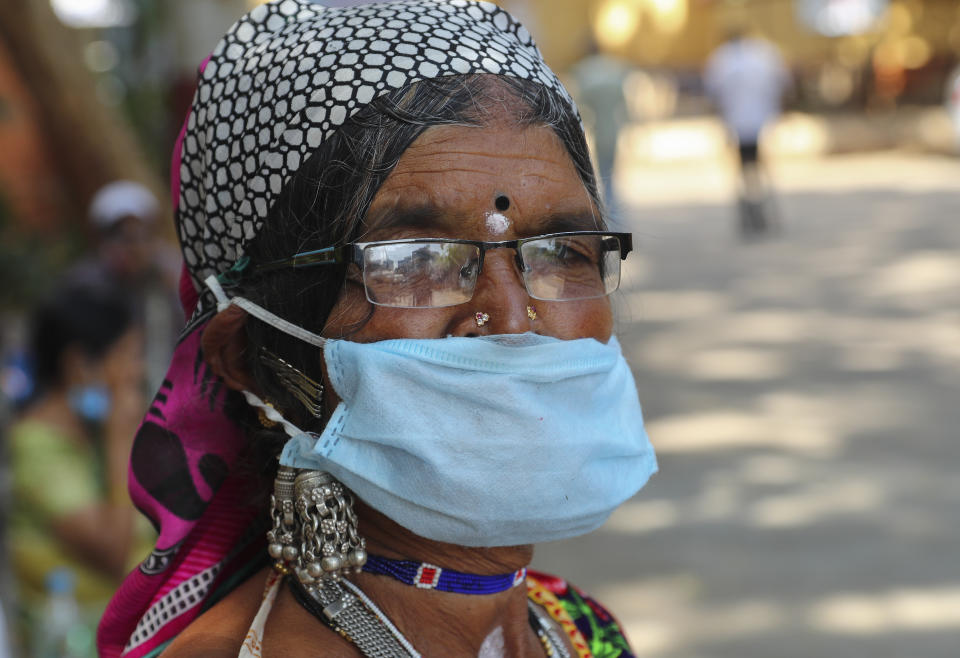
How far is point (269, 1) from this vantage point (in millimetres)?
1522

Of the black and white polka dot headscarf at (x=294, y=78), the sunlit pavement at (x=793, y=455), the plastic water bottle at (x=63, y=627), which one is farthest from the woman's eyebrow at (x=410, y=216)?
the plastic water bottle at (x=63, y=627)

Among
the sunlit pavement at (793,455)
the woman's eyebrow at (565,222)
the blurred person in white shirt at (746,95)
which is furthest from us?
the blurred person in white shirt at (746,95)

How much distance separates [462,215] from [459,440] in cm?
27

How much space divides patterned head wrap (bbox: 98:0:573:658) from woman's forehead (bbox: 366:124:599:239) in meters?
0.08

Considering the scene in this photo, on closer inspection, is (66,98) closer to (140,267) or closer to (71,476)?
(140,267)

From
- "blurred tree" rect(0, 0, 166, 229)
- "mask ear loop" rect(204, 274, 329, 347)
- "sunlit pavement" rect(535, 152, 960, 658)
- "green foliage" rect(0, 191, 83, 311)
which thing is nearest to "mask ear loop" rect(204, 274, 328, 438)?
"mask ear loop" rect(204, 274, 329, 347)

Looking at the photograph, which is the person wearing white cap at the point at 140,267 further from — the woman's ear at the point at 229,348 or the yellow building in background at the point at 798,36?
the yellow building in background at the point at 798,36

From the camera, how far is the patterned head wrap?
133cm

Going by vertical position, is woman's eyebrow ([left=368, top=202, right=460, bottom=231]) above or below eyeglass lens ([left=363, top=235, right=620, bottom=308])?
above

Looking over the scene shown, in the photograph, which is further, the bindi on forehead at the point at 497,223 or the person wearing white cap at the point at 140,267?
the person wearing white cap at the point at 140,267

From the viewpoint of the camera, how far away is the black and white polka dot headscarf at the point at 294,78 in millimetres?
1317

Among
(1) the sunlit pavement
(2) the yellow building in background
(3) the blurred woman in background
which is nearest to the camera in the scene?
(3) the blurred woman in background

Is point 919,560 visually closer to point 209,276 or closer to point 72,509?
point 72,509

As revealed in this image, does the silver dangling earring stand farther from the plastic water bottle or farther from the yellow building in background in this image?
the yellow building in background
